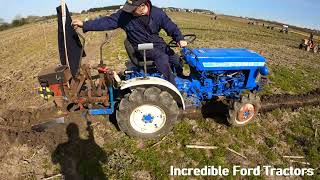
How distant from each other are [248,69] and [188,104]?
1504 mm

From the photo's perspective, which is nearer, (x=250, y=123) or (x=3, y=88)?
(x=250, y=123)

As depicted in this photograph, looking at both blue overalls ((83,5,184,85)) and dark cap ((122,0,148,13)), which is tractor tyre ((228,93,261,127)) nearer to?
blue overalls ((83,5,184,85))

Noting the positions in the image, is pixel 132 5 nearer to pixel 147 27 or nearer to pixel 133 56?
pixel 147 27

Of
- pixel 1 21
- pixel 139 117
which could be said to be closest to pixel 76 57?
pixel 139 117

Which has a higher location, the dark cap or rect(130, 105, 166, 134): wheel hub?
the dark cap

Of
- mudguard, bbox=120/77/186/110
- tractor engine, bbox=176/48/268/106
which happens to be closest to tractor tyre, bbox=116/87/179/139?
mudguard, bbox=120/77/186/110

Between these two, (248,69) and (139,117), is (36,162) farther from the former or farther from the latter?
(248,69)

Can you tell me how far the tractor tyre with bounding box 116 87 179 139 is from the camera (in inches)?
209

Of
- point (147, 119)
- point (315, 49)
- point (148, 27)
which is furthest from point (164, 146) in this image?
point (315, 49)

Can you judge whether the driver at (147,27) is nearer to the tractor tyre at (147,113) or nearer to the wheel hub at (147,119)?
the tractor tyre at (147,113)

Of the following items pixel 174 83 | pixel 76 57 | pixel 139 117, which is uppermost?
pixel 76 57

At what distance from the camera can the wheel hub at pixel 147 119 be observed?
18.0 feet

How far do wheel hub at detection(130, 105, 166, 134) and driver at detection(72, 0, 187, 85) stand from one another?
696 millimetres

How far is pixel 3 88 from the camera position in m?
8.83
